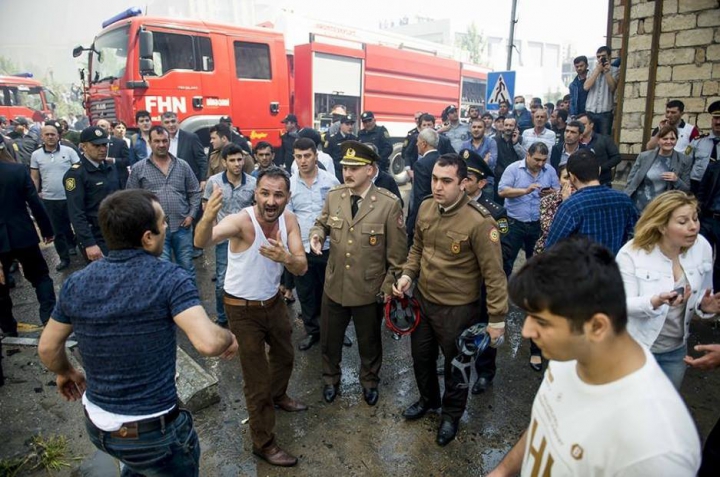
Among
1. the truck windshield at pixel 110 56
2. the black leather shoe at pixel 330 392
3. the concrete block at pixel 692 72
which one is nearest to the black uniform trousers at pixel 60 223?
the truck windshield at pixel 110 56

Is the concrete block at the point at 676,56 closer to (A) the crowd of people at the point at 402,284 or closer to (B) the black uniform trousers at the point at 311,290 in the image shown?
(A) the crowd of people at the point at 402,284

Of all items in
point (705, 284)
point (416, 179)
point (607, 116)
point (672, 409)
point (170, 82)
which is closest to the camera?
point (672, 409)

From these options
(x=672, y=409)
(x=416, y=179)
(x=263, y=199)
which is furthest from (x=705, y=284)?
(x=416, y=179)

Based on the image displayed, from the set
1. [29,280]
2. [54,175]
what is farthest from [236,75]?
[29,280]

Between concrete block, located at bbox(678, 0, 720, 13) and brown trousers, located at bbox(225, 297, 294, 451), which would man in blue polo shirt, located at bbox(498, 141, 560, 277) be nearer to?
brown trousers, located at bbox(225, 297, 294, 451)

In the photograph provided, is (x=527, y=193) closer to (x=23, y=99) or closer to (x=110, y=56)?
(x=110, y=56)

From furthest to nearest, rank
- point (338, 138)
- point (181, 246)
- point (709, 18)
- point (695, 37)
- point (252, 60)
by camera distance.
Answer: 1. point (252, 60)
2. point (338, 138)
3. point (695, 37)
4. point (709, 18)
5. point (181, 246)

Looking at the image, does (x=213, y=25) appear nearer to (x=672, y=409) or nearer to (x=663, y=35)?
(x=663, y=35)

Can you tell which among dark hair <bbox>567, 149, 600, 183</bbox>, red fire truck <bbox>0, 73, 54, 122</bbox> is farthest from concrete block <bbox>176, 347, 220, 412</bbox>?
red fire truck <bbox>0, 73, 54, 122</bbox>

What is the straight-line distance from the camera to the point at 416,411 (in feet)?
10.9

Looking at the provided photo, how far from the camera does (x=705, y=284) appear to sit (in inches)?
98.0

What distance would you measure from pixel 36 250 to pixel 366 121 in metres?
5.81

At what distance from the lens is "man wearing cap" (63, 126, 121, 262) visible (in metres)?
4.55

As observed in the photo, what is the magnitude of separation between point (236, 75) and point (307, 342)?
23.1 ft
